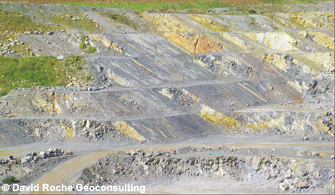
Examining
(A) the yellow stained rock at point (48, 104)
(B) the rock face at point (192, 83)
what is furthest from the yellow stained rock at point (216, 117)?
(A) the yellow stained rock at point (48, 104)

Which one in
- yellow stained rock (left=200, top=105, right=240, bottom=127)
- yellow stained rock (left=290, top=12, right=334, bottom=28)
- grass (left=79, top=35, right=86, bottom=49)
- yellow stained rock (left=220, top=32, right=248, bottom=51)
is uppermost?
yellow stained rock (left=290, top=12, right=334, bottom=28)

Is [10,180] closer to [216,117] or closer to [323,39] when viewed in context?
[216,117]

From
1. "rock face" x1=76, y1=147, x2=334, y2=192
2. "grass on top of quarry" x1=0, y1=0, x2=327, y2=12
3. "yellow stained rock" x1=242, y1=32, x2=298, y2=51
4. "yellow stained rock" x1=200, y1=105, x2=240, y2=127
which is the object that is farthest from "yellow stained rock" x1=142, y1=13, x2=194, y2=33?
"rock face" x1=76, y1=147, x2=334, y2=192

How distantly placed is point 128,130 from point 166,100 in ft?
17.4

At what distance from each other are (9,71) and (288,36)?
90.2ft

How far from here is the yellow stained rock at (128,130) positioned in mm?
28897

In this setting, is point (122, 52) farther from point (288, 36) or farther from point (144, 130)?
point (288, 36)

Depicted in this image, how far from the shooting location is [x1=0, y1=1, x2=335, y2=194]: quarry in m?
23.7

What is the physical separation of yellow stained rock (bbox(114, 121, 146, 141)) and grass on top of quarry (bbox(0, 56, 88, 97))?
8229mm

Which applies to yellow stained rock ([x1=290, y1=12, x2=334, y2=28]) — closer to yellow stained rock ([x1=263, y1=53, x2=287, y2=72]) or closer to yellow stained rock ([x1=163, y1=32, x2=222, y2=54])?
yellow stained rock ([x1=263, y1=53, x2=287, y2=72])

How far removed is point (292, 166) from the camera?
22.7 m

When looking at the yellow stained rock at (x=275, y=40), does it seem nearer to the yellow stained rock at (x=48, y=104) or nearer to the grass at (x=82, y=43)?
the grass at (x=82, y=43)

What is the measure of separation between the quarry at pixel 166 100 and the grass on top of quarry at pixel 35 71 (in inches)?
3.6

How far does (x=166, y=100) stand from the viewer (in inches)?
1305
